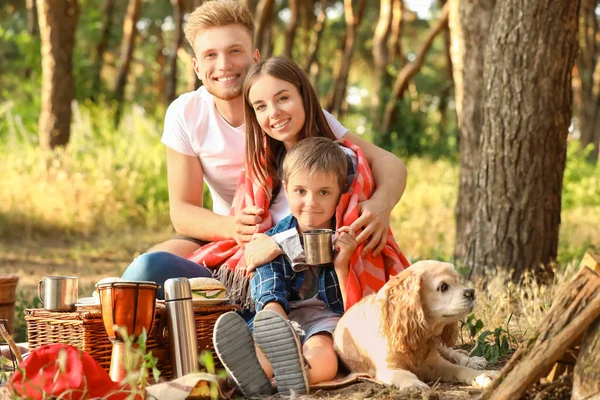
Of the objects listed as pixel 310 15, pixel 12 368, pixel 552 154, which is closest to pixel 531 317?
pixel 552 154

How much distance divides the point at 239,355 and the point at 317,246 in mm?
591

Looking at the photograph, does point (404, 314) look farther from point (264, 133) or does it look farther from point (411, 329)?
point (264, 133)

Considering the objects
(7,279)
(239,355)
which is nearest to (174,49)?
(7,279)

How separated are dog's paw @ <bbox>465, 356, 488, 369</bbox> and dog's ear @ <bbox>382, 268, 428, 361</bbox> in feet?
1.41

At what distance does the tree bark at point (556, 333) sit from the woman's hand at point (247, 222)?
1605 mm

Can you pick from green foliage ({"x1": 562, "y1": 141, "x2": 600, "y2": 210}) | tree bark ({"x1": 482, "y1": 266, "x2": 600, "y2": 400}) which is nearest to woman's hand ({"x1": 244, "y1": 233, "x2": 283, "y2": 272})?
tree bark ({"x1": 482, "y1": 266, "x2": 600, "y2": 400})

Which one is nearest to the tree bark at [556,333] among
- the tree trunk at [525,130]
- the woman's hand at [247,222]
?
the woman's hand at [247,222]

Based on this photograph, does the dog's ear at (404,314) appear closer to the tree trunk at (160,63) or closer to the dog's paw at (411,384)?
the dog's paw at (411,384)

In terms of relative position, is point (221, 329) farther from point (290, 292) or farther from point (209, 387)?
point (290, 292)

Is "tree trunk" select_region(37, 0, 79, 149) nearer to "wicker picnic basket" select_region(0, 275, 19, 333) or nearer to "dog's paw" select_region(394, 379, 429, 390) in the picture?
"wicker picnic basket" select_region(0, 275, 19, 333)

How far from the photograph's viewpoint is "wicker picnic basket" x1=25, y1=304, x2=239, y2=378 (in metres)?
3.90

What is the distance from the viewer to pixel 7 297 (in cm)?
526

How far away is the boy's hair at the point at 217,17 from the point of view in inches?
188

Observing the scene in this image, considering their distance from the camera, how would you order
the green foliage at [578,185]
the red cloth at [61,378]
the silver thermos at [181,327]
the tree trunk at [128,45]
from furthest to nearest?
the tree trunk at [128,45], the green foliage at [578,185], the silver thermos at [181,327], the red cloth at [61,378]
